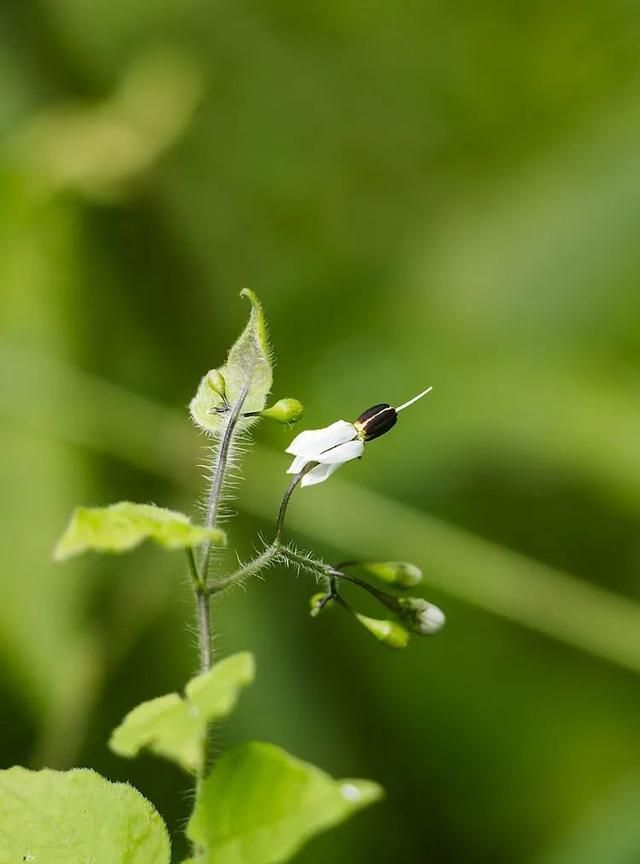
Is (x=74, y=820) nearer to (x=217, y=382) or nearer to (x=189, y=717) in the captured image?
(x=189, y=717)

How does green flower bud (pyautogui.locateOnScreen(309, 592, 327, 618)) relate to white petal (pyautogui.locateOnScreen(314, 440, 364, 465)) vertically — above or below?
below

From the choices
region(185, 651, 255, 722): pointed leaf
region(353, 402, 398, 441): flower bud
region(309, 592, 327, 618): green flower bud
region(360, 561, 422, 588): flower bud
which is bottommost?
region(185, 651, 255, 722): pointed leaf

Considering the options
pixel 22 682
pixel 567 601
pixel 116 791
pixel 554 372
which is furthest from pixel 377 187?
pixel 116 791

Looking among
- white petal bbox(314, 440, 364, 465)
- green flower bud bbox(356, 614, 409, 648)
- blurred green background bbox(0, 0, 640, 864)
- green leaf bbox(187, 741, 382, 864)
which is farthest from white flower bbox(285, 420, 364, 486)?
blurred green background bbox(0, 0, 640, 864)

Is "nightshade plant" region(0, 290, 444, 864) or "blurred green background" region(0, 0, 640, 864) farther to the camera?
"blurred green background" region(0, 0, 640, 864)

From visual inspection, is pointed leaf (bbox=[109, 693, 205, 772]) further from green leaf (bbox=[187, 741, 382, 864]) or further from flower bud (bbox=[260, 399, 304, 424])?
flower bud (bbox=[260, 399, 304, 424])

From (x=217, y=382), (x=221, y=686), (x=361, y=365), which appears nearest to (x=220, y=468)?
(x=217, y=382)
